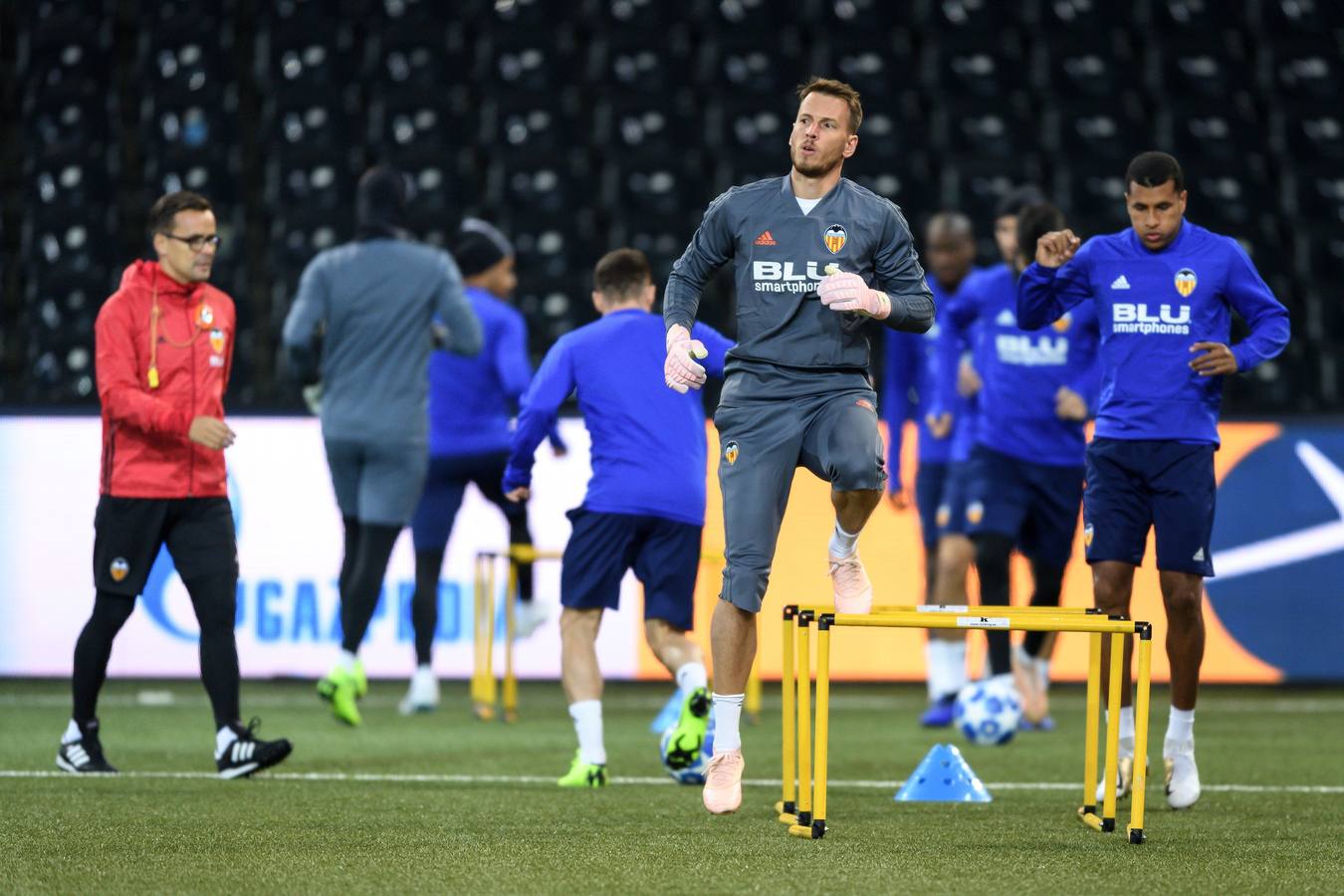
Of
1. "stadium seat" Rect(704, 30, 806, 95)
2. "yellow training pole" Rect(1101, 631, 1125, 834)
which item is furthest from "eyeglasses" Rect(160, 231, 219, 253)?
"stadium seat" Rect(704, 30, 806, 95)

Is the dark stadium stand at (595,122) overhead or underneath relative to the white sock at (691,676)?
overhead

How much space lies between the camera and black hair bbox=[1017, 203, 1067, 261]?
8.12m

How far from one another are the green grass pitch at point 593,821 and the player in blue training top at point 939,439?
1.56 feet

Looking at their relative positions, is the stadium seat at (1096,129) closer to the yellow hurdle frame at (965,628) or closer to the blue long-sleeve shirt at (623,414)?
the blue long-sleeve shirt at (623,414)

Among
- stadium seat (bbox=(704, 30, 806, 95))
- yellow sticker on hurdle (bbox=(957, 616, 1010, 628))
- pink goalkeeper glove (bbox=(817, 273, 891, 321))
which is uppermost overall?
stadium seat (bbox=(704, 30, 806, 95))

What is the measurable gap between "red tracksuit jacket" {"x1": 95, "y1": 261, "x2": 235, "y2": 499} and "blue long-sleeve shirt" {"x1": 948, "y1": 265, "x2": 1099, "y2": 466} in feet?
11.7

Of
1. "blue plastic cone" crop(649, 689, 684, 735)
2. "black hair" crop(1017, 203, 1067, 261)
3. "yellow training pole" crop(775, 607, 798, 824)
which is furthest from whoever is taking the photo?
"black hair" crop(1017, 203, 1067, 261)

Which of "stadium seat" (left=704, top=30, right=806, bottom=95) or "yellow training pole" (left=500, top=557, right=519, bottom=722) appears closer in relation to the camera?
"yellow training pole" (left=500, top=557, right=519, bottom=722)

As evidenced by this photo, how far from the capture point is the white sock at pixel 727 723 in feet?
17.3

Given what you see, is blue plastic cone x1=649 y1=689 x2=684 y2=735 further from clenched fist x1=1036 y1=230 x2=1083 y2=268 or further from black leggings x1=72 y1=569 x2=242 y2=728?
clenched fist x1=1036 y1=230 x2=1083 y2=268

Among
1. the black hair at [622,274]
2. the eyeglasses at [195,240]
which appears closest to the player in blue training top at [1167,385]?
the black hair at [622,274]

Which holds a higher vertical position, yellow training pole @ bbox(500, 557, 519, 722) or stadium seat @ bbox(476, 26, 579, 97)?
stadium seat @ bbox(476, 26, 579, 97)

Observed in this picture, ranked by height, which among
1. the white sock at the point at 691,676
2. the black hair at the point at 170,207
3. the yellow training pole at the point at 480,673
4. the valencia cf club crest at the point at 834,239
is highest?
the black hair at the point at 170,207

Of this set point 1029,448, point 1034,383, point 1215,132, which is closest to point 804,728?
point 1029,448
